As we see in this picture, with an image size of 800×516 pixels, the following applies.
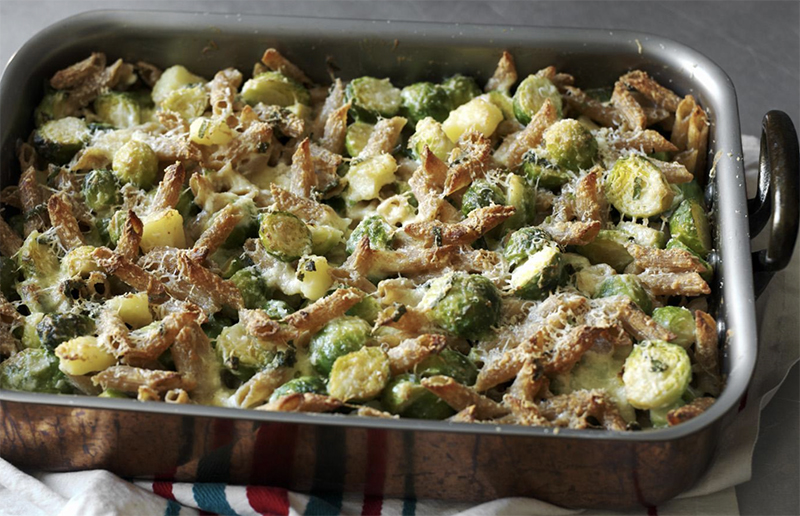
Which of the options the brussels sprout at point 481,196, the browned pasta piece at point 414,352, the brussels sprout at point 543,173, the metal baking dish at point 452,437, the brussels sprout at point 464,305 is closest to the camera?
the metal baking dish at point 452,437

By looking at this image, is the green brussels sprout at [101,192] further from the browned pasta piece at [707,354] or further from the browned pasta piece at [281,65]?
the browned pasta piece at [707,354]

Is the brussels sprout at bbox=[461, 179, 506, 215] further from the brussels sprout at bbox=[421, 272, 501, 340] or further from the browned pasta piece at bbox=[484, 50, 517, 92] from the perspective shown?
the browned pasta piece at bbox=[484, 50, 517, 92]

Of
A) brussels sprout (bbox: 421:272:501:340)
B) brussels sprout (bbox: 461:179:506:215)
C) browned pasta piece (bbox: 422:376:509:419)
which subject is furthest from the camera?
brussels sprout (bbox: 461:179:506:215)

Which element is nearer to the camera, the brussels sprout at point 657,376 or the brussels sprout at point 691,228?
the brussels sprout at point 657,376

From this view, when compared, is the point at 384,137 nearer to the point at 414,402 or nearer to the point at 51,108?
the point at 414,402

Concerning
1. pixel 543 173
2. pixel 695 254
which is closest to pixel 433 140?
pixel 543 173

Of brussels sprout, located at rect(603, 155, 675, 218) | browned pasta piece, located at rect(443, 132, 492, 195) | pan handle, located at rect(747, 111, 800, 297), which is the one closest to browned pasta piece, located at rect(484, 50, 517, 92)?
browned pasta piece, located at rect(443, 132, 492, 195)

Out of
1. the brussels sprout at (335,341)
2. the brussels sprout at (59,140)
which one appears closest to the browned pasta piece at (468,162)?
the brussels sprout at (335,341)
